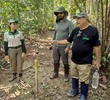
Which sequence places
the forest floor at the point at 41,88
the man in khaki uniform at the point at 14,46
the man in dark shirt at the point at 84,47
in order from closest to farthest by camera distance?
the man in dark shirt at the point at 84,47 < the forest floor at the point at 41,88 < the man in khaki uniform at the point at 14,46

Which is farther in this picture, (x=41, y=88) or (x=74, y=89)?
(x=41, y=88)

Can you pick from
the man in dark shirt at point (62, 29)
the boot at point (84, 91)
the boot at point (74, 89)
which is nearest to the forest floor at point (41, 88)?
the boot at point (74, 89)

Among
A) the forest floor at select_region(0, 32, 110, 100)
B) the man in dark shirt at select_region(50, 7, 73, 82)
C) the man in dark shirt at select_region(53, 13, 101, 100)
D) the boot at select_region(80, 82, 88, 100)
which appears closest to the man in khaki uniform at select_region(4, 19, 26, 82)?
the forest floor at select_region(0, 32, 110, 100)

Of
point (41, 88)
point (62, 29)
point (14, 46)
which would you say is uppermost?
point (62, 29)

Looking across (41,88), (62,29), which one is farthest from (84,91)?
(62,29)

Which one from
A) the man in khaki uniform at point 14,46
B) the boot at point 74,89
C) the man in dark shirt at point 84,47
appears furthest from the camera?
the man in khaki uniform at point 14,46

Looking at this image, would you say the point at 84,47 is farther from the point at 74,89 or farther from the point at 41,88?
the point at 41,88

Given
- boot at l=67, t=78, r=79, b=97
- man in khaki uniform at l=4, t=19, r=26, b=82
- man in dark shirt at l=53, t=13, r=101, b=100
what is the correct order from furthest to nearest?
man in khaki uniform at l=4, t=19, r=26, b=82, boot at l=67, t=78, r=79, b=97, man in dark shirt at l=53, t=13, r=101, b=100

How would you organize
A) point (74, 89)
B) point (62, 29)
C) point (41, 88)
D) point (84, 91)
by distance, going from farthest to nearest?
1. point (41, 88)
2. point (62, 29)
3. point (74, 89)
4. point (84, 91)

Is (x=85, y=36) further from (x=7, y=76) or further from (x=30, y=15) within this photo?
(x=30, y=15)

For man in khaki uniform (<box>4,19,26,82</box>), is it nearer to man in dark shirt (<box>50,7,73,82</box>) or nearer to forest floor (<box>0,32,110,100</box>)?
forest floor (<box>0,32,110,100</box>)

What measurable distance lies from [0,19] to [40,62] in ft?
9.69

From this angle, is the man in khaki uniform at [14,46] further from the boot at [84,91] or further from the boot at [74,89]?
the boot at [84,91]

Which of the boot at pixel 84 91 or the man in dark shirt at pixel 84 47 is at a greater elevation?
the man in dark shirt at pixel 84 47
